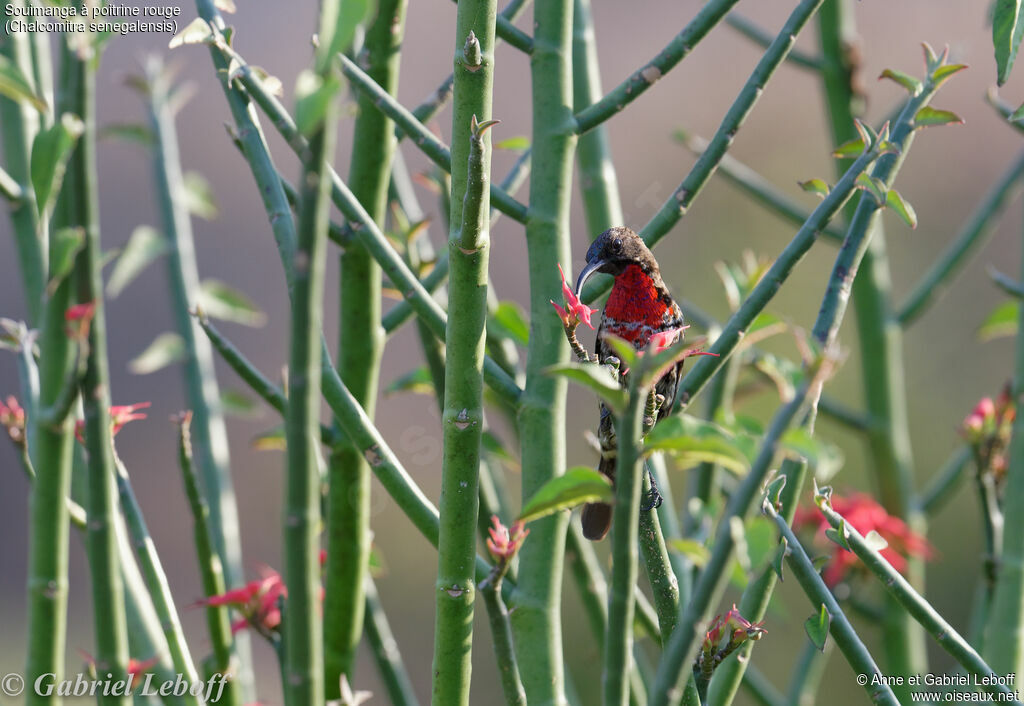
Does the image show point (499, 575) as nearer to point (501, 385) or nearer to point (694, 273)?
point (501, 385)

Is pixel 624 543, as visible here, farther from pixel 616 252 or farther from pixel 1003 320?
pixel 1003 320

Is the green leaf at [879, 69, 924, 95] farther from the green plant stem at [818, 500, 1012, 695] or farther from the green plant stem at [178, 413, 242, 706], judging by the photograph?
the green plant stem at [178, 413, 242, 706]

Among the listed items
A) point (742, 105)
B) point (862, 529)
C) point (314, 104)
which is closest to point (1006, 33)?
point (742, 105)

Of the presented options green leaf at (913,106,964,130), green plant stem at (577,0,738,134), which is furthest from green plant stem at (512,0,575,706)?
green leaf at (913,106,964,130)

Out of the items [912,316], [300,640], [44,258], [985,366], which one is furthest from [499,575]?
[985,366]

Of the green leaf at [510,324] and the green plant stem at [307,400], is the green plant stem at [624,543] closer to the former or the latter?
the green plant stem at [307,400]

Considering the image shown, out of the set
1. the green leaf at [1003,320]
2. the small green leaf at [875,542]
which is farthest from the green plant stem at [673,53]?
the green leaf at [1003,320]

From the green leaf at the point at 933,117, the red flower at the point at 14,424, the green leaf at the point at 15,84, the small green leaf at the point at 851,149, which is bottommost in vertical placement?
the red flower at the point at 14,424
